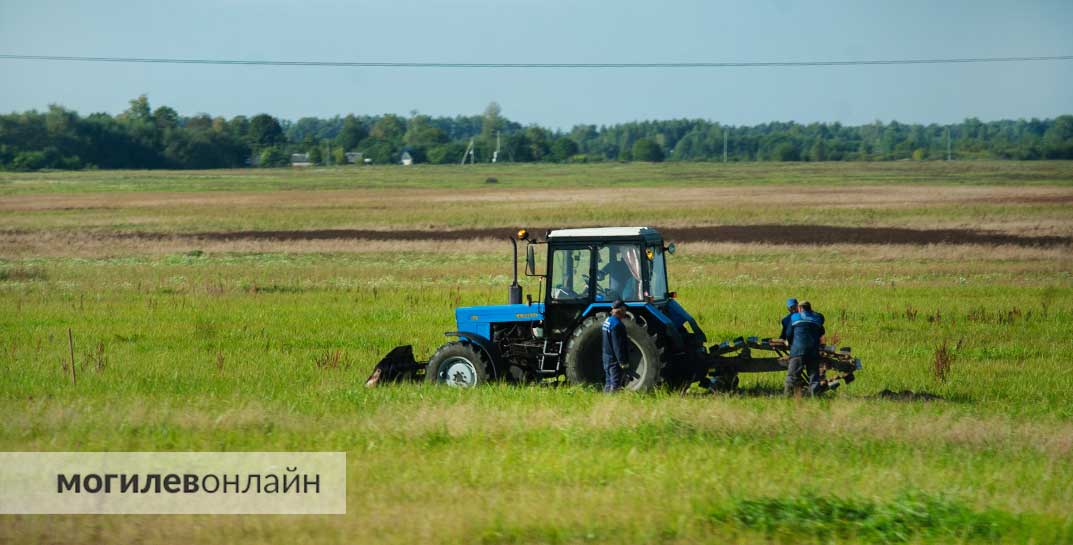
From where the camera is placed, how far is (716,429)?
11266mm

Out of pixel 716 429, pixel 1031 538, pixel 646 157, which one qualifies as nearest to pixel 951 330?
pixel 716 429

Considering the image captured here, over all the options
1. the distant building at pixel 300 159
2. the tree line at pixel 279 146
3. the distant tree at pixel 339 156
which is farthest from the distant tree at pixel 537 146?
the distant building at pixel 300 159

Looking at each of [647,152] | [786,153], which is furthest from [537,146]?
[786,153]

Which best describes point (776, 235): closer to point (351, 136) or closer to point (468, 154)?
point (468, 154)

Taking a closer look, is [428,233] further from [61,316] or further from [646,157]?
[646,157]

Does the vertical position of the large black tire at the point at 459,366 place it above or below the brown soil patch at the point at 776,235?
above

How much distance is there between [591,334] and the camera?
13.4 m

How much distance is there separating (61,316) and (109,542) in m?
16.3

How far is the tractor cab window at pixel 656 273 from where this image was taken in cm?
1382

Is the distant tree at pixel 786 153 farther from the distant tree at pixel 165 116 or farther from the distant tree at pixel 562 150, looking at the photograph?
the distant tree at pixel 165 116

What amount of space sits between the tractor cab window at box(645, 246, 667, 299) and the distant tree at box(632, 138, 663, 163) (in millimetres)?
152617

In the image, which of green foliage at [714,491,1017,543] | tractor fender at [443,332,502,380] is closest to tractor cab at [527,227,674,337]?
tractor fender at [443,332,502,380]

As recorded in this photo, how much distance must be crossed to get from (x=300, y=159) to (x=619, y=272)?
147m

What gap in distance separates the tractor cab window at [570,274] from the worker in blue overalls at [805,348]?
2487 mm
